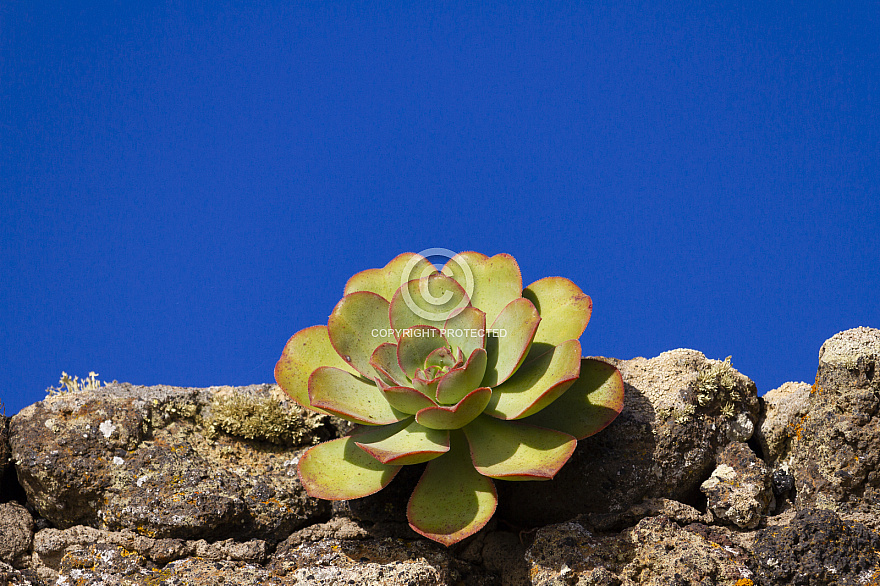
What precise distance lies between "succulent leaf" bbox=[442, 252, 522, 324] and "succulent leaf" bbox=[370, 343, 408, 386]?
631 millimetres

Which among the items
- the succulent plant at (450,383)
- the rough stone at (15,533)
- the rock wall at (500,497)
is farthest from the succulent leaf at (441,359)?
the rough stone at (15,533)

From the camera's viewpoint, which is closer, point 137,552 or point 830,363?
point 137,552

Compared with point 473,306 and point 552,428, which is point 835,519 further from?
point 473,306

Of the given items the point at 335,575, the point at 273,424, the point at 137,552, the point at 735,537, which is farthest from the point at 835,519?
the point at 137,552

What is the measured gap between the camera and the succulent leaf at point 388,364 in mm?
3697

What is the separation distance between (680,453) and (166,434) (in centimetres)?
309

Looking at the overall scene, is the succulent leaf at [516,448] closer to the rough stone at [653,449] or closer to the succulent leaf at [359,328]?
the rough stone at [653,449]

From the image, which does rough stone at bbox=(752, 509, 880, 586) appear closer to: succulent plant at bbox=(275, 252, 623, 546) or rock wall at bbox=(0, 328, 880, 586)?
rock wall at bbox=(0, 328, 880, 586)

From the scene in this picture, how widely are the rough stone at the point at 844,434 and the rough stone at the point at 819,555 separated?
0.49m

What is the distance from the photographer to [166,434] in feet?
13.5

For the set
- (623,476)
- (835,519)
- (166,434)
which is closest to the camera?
(835,519)

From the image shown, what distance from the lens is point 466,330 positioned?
3789 millimetres

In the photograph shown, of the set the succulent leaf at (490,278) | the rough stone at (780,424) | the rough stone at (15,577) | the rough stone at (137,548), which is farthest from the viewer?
the rough stone at (780,424)

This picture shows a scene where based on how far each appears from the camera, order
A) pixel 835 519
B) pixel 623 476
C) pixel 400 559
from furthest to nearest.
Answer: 1. pixel 623 476
2. pixel 400 559
3. pixel 835 519
